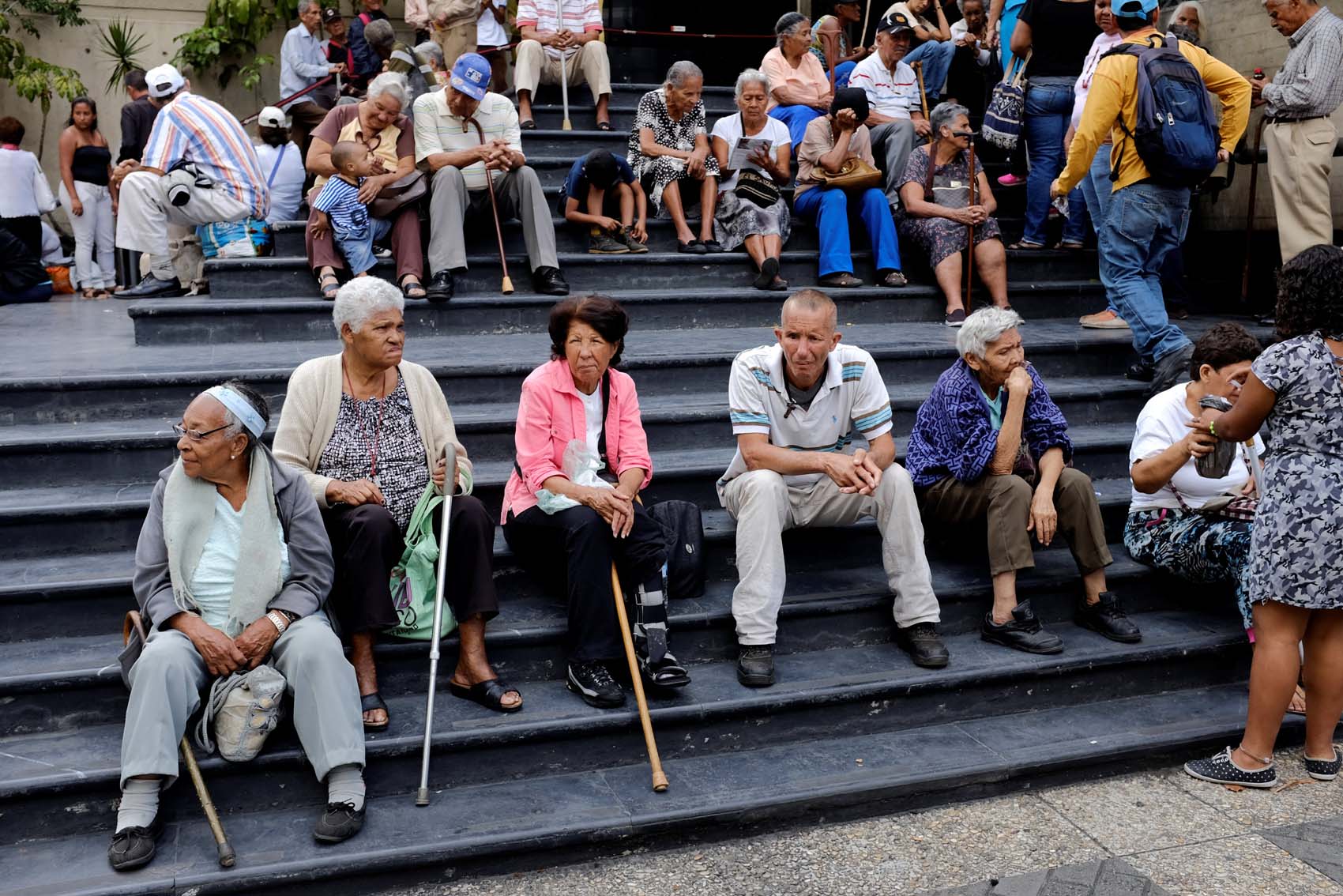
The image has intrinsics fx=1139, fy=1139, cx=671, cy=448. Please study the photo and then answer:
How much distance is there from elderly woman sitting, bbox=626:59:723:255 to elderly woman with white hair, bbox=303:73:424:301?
1405 mm

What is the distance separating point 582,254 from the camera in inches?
262

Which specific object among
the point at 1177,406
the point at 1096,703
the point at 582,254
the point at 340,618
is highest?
the point at 582,254

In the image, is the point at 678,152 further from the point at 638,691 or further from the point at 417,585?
the point at 638,691

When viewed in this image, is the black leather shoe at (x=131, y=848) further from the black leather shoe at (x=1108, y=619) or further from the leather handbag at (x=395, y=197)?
the leather handbag at (x=395, y=197)

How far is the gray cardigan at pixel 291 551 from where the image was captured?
11.0 ft

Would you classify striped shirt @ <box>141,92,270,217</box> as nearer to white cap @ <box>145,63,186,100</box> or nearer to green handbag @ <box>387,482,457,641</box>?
white cap @ <box>145,63,186,100</box>

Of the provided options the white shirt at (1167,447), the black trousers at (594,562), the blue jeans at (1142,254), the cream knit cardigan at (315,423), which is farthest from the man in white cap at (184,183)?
the white shirt at (1167,447)

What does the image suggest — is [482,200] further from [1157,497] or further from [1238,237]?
A: [1238,237]

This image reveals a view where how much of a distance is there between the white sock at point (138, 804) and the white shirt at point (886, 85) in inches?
252

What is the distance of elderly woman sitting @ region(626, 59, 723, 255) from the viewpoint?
22.6 feet

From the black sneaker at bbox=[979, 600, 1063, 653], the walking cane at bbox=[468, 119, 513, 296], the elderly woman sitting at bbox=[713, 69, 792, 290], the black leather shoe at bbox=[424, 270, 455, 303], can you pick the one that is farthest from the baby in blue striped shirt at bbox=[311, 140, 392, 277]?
the black sneaker at bbox=[979, 600, 1063, 653]

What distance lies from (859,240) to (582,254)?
1744 mm

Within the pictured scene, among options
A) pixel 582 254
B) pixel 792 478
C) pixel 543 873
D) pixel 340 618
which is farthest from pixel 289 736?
pixel 582 254

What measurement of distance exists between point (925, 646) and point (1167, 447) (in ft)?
4.04
